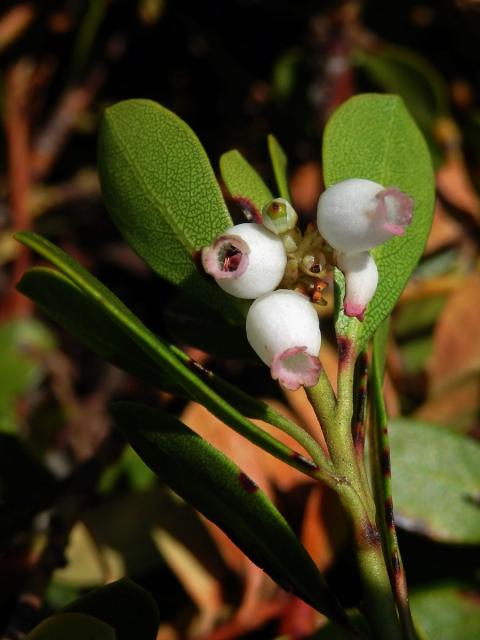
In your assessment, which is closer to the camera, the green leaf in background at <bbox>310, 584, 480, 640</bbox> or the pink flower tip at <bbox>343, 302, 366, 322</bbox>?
the pink flower tip at <bbox>343, 302, 366, 322</bbox>

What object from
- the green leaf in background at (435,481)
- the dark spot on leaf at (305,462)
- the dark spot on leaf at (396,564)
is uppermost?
the dark spot on leaf at (305,462)

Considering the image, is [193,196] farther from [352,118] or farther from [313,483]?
[313,483]

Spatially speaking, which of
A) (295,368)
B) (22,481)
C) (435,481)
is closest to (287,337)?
(295,368)

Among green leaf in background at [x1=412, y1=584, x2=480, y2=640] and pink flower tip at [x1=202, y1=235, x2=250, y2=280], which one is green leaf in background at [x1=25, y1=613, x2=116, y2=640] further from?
green leaf in background at [x1=412, y1=584, x2=480, y2=640]

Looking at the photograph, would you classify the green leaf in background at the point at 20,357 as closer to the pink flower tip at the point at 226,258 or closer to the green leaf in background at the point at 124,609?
the green leaf in background at the point at 124,609

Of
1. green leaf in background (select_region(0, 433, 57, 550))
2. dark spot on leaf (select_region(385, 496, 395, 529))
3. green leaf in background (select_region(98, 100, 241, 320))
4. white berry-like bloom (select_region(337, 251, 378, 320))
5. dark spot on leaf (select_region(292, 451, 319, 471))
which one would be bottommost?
green leaf in background (select_region(0, 433, 57, 550))

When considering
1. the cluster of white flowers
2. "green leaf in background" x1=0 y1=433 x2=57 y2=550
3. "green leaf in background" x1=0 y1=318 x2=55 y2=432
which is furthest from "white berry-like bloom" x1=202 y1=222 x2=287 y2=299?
"green leaf in background" x1=0 y1=318 x2=55 y2=432

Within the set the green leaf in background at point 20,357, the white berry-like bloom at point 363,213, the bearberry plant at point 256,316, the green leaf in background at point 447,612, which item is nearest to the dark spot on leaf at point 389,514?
the bearberry plant at point 256,316

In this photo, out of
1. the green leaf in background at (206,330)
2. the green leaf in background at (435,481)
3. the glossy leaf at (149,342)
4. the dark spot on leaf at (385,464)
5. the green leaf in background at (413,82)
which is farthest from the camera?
the green leaf in background at (413,82)
